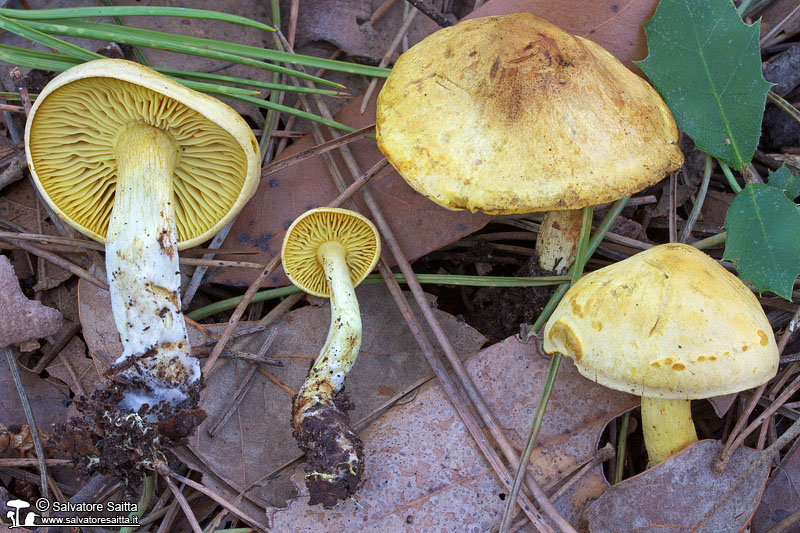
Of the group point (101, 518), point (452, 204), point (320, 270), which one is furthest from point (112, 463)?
point (452, 204)

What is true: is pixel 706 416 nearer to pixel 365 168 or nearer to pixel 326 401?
pixel 326 401

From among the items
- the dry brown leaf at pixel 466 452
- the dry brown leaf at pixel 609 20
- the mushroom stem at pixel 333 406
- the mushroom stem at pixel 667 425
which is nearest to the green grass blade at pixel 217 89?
the mushroom stem at pixel 333 406

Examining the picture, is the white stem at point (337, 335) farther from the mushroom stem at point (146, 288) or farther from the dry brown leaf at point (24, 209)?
the dry brown leaf at point (24, 209)

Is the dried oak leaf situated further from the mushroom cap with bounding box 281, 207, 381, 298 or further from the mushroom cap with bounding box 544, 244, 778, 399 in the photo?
the mushroom cap with bounding box 544, 244, 778, 399

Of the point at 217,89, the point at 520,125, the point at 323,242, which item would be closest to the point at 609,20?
the point at 520,125

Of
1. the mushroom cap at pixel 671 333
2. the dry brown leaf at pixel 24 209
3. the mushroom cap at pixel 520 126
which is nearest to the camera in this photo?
the mushroom cap at pixel 671 333

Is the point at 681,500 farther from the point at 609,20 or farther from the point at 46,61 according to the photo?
the point at 46,61
